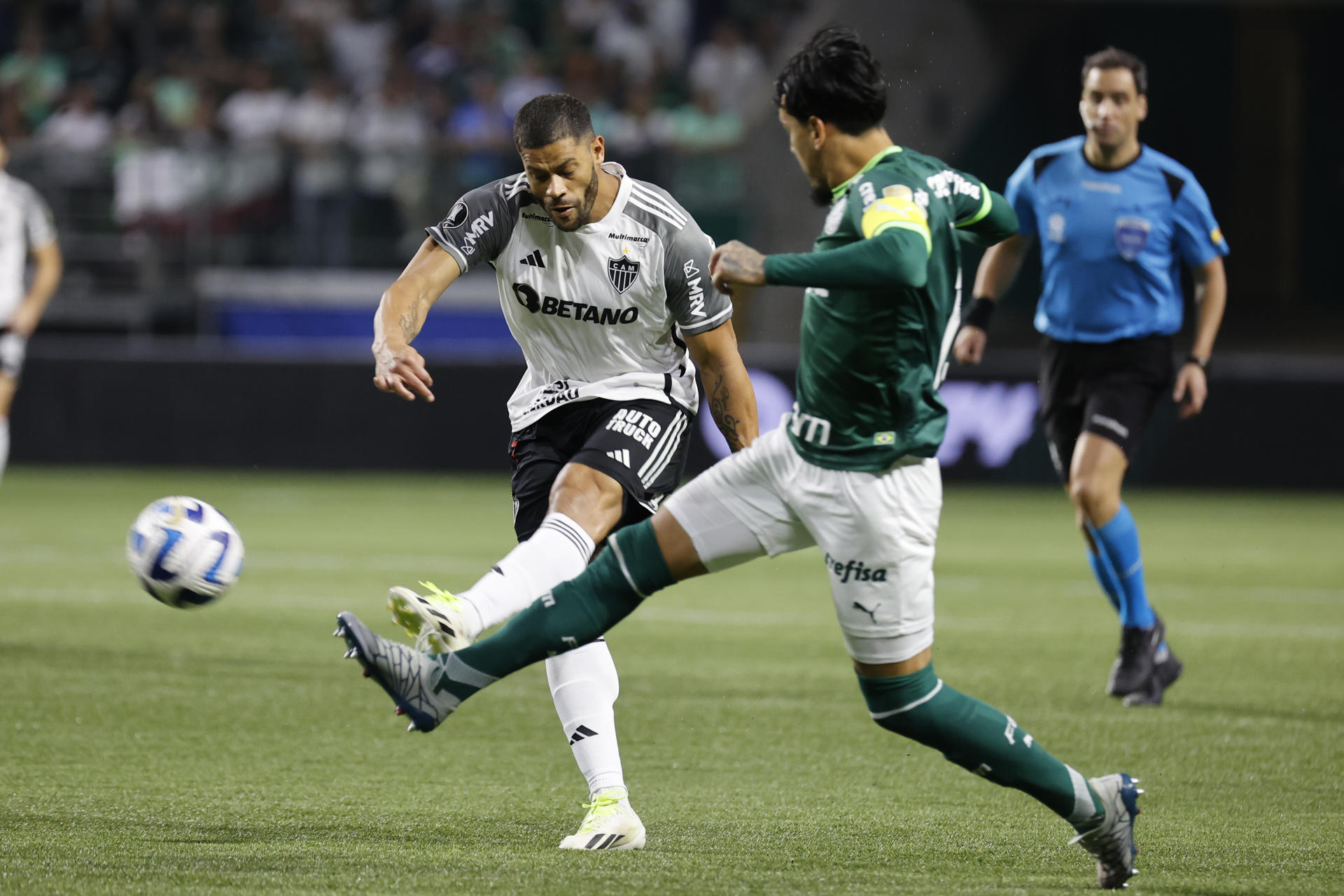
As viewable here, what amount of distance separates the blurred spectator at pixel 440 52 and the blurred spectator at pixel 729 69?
8.67 ft

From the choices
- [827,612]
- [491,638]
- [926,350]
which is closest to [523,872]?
[491,638]

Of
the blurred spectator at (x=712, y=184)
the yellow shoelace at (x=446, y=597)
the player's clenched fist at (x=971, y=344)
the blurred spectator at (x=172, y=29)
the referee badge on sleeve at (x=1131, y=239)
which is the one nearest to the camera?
the yellow shoelace at (x=446, y=597)

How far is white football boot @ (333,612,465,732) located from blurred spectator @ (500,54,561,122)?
15.1 metres

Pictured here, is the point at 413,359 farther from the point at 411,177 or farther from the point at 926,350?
the point at 411,177

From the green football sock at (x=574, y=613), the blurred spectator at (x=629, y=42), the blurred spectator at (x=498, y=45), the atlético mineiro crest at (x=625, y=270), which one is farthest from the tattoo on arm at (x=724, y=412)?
the blurred spectator at (x=498, y=45)

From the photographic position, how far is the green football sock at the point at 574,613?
431 cm

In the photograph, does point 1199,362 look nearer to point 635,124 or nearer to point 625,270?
point 625,270

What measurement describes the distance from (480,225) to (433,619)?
4.19ft

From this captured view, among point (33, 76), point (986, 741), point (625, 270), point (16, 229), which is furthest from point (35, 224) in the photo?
point (33, 76)

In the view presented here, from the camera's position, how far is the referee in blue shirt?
24.2ft

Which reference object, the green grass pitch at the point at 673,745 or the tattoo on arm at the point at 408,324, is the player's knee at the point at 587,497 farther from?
the green grass pitch at the point at 673,745

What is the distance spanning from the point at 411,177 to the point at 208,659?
1027 cm

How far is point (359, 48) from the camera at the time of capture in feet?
66.7

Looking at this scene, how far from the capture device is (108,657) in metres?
7.85
